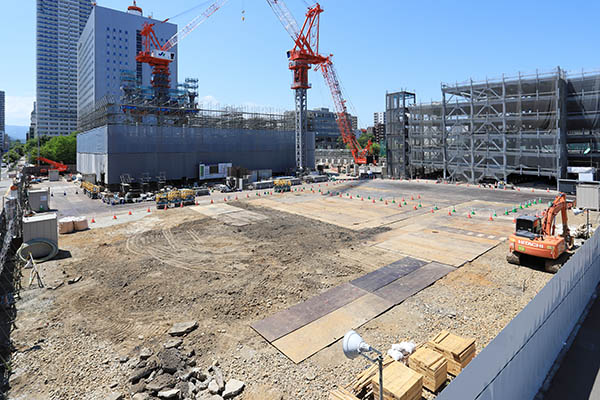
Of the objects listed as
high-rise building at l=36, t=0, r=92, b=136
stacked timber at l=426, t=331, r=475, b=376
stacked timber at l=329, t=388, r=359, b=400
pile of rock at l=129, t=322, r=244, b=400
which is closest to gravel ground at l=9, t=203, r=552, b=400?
pile of rock at l=129, t=322, r=244, b=400

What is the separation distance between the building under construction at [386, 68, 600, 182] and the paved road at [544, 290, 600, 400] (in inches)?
1734

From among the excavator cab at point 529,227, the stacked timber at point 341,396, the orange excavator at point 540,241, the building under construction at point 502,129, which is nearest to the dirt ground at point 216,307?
the orange excavator at point 540,241

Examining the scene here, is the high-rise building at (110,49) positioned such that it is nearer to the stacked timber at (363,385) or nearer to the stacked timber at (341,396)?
the stacked timber at (363,385)

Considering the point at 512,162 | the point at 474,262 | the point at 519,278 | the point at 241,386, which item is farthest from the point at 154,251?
the point at 512,162

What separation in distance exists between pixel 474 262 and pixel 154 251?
59.8 feet

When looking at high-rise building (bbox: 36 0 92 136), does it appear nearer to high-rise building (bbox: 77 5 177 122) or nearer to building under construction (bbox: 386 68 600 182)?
high-rise building (bbox: 77 5 177 122)

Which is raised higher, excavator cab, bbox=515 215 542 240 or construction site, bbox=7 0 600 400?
excavator cab, bbox=515 215 542 240

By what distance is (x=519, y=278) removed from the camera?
48.9ft

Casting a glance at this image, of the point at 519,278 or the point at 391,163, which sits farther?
the point at 391,163

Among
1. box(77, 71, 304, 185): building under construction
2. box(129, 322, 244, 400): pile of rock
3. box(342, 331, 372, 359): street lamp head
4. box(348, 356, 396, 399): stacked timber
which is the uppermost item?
box(77, 71, 304, 185): building under construction

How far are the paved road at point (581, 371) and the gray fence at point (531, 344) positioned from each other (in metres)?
0.27

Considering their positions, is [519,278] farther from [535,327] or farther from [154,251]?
[154,251]

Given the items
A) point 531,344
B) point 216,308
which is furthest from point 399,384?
point 216,308

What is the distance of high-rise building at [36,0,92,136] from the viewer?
17350 centimetres
